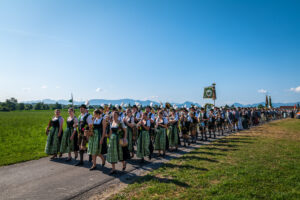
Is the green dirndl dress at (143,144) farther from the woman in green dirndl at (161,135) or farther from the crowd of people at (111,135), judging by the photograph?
the woman in green dirndl at (161,135)

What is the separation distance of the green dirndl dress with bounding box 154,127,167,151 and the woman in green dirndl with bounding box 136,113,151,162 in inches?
36.1

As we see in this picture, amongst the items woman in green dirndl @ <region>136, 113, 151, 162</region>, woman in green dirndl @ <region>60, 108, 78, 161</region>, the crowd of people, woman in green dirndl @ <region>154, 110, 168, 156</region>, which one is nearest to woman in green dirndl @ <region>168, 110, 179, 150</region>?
the crowd of people

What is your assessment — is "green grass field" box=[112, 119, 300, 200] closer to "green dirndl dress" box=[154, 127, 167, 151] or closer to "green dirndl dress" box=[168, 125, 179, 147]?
"green dirndl dress" box=[154, 127, 167, 151]

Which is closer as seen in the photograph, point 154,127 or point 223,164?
point 223,164

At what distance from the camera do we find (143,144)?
7.74m

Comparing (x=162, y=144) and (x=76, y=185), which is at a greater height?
(x=162, y=144)

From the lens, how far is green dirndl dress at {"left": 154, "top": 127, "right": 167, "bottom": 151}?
8.60m

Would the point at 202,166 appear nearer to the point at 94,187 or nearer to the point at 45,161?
the point at 94,187

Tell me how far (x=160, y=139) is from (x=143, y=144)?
120 centimetres

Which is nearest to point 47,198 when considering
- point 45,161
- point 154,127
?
point 45,161

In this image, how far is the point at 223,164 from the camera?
7.04 m

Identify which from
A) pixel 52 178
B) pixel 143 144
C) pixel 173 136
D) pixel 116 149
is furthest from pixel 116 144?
pixel 173 136

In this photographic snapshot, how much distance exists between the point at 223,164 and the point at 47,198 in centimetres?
603

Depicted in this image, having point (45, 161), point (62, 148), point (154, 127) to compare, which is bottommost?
point (45, 161)
